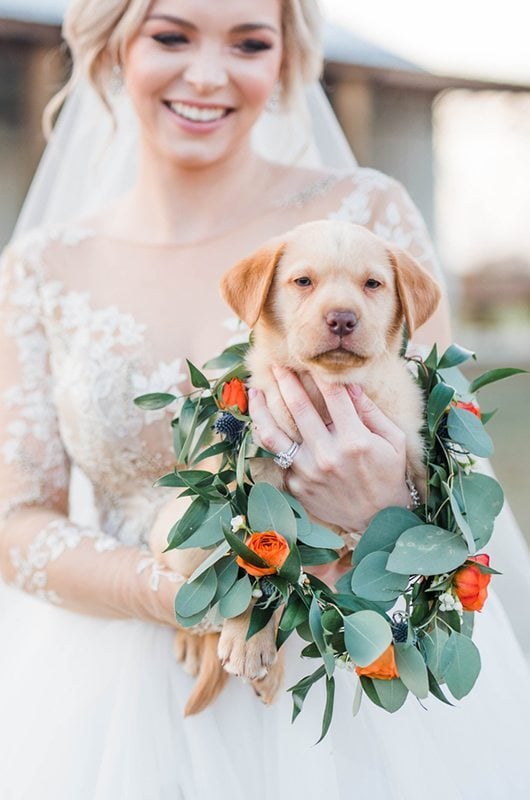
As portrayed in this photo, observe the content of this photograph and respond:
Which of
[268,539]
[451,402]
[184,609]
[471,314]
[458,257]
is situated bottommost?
[471,314]

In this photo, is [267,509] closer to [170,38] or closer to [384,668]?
[384,668]

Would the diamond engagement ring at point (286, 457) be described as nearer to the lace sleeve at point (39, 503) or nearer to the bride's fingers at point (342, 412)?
the bride's fingers at point (342, 412)

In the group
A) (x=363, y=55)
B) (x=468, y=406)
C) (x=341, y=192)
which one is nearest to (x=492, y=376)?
(x=468, y=406)

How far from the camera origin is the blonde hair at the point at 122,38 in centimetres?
200

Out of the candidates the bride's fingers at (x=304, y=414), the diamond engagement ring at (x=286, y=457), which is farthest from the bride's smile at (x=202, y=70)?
the diamond engagement ring at (x=286, y=457)

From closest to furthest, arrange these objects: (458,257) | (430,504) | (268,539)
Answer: (268,539)
(430,504)
(458,257)

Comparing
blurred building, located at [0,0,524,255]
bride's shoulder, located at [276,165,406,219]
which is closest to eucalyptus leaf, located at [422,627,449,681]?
Answer: bride's shoulder, located at [276,165,406,219]

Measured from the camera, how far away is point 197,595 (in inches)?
53.1

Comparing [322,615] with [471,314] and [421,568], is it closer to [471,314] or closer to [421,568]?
[421,568]

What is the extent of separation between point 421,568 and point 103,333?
102 cm

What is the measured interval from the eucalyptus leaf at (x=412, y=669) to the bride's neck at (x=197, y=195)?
1.14 metres

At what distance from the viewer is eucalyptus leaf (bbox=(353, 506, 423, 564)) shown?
137cm

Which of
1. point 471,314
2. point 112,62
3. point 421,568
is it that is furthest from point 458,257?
point 421,568

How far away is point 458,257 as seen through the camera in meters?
12.4
